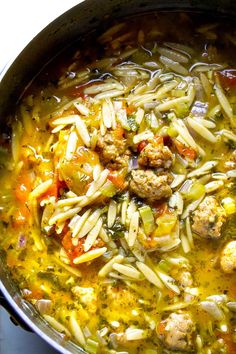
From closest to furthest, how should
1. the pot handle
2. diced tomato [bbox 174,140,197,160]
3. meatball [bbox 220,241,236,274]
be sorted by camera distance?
the pot handle < meatball [bbox 220,241,236,274] < diced tomato [bbox 174,140,197,160]

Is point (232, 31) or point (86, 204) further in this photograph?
point (232, 31)

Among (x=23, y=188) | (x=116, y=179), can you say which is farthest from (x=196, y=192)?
(x=23, y=188)

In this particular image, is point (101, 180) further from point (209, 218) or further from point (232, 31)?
point (232, 31)

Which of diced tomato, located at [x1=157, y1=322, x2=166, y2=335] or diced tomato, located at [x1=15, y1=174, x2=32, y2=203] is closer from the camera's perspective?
diced tomato, located at [x1=157, y1=322, x2=166, y2=335]

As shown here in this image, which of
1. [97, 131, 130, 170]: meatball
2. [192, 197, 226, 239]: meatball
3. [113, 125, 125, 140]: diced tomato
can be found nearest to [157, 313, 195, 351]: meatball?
[192, 197, 226, 239]: meatball

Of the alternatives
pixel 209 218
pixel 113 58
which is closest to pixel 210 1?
pixel 113 58

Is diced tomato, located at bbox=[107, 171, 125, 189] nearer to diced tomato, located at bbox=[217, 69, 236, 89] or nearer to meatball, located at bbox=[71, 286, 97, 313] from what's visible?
meatball, located at bbox=[71, 286, 97, 313]

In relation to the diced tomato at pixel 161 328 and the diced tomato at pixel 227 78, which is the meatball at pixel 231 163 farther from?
the diced tomato at pixel 161 328
